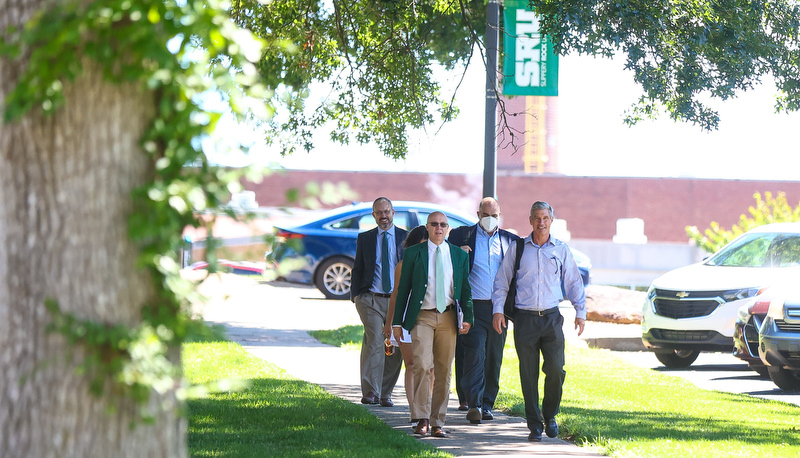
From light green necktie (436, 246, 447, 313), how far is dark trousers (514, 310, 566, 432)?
0.66 metres

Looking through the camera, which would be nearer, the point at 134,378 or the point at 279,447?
the point at 134,378

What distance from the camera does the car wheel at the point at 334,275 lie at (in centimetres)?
1961

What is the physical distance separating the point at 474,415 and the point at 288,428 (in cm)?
166

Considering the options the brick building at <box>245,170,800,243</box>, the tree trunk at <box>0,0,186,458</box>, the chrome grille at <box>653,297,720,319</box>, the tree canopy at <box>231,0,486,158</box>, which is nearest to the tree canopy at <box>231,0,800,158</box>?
the tree canopy at <box>231,0,486,158</box>

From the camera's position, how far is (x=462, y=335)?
8.88 metres

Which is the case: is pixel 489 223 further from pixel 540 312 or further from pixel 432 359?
pixel 432 359

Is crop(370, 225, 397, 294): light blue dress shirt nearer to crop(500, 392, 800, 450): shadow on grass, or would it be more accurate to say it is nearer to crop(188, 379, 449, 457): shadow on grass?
crop(188, 379, 449, 457): shadow on grass

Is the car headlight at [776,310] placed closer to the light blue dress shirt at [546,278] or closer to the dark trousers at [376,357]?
the light blue dress shirt at [546,278]

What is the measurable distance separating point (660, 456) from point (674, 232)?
43891 mm

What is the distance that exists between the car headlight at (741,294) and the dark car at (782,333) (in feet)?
6.48

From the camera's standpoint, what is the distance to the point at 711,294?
13.7 m

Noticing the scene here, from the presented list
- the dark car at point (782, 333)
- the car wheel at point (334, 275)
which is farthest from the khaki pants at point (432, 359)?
the car wheel at point (334, 275)

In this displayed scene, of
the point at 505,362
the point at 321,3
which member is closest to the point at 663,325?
the point at 505,362

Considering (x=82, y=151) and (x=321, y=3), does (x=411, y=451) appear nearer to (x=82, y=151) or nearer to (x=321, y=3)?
(x=82, y=151)
